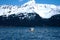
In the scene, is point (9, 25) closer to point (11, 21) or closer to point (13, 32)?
point (11, 21)

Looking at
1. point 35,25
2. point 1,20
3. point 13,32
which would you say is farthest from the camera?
point 13,32

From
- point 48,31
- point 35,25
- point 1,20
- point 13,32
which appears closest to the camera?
point 1,20

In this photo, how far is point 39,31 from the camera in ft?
19.9

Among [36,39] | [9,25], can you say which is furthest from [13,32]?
[36,39]

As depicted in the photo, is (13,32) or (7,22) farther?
(13,32)

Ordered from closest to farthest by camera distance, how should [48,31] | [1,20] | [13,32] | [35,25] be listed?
[1,20] → [35,25] → [13,32] → [48,31]

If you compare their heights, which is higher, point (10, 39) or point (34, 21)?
point (34, 21)

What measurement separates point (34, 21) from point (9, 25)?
0.63 m

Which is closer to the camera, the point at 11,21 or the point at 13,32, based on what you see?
the point at 11,21

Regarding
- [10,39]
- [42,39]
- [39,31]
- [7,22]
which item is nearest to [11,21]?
[7,22]

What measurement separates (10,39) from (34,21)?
0.63m

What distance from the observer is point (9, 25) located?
16.6ft

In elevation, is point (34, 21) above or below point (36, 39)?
above

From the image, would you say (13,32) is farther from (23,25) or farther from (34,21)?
(34,21)
